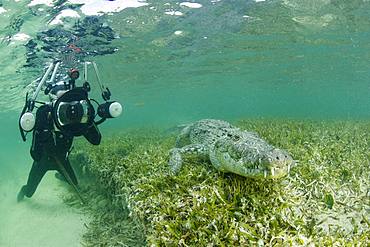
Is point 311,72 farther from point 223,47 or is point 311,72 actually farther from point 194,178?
point 194,178

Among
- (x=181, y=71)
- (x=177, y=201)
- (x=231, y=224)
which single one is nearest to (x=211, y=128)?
(x=177, y=201)

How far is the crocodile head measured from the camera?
122 inches

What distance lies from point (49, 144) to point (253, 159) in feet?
20.8

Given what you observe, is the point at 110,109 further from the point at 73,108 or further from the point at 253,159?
the point at 253,159

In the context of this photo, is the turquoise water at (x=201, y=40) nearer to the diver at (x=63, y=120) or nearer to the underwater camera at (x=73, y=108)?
the diver at (x=63, y=120)

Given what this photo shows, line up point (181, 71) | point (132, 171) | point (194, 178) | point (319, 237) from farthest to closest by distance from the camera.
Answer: point (181, 71)
point (132, 171)
point (194, 178)
point (319, 237)

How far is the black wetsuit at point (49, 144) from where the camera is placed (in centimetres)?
758

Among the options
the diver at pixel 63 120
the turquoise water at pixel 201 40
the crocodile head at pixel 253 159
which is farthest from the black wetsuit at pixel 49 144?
the crocodile head at pixel 253 159

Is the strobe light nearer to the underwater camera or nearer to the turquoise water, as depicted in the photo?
the underwater camera

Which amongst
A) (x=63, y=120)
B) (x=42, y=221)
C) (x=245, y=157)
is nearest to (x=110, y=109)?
(x=63, y=120)

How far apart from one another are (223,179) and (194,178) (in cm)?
51

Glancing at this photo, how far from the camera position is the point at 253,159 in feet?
10.7

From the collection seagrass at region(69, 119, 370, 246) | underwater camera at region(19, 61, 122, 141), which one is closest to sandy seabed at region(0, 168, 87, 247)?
seagrass at region(69, 119, 370, 246)

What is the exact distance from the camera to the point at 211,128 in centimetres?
590
